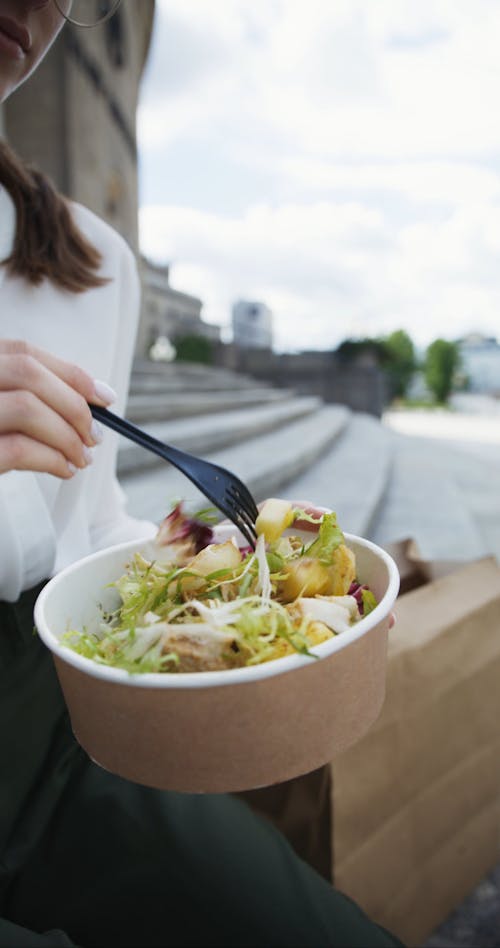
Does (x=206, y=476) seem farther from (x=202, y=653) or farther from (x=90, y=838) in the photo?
(x=90, y=838)

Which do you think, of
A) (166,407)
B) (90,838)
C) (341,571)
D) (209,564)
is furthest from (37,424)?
(166,407)

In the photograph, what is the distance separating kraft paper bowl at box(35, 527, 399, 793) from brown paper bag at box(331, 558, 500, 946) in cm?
64

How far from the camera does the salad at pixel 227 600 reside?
489 millimetres

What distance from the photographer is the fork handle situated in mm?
709

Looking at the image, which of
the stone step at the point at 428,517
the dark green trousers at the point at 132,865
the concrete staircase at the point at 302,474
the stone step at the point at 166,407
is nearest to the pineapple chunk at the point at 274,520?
the dark green trousers at the point at 132,865

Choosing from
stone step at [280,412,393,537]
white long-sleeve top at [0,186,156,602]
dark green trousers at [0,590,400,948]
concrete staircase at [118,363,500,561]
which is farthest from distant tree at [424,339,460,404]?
dark green trousers at [0,590,400,948]

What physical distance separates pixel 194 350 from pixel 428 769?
46.1ft

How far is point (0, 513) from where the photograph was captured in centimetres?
98

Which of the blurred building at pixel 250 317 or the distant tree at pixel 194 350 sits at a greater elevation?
the distant tree at pixel 194 350

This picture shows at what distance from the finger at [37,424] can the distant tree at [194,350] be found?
1431 cm

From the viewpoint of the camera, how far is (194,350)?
14.8m

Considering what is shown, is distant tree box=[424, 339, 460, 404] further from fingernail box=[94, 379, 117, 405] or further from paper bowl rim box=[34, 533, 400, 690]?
paper bowl rim box=[34, 533, 400, 690]

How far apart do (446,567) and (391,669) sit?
343 mm

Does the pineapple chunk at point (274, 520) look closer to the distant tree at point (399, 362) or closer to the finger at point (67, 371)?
the finger at point (67, 371)
